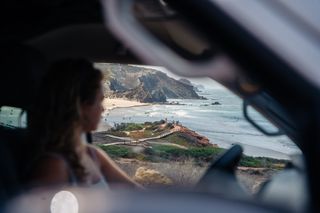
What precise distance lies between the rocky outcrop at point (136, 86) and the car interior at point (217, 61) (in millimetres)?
42

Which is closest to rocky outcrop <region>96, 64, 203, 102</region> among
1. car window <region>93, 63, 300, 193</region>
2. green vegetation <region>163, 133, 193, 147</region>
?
car window <region>93, 63, 300, 193</region>

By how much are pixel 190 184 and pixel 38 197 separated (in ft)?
1.38

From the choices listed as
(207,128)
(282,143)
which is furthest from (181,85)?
(282,143)

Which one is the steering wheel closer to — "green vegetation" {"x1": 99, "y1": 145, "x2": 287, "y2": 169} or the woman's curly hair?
"green vegetation" {"x1": 99, "y1": 145, "x2": 287, "y2": 169}

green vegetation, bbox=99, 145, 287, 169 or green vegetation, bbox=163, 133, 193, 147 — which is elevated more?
green vegetation, bbox=163, 133, 193, 147

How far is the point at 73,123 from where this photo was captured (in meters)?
1.90

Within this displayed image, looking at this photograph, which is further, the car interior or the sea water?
the sea water

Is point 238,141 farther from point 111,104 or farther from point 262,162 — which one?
point 111,104

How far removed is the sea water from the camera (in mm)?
1823

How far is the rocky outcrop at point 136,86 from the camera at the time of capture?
71.1 inches

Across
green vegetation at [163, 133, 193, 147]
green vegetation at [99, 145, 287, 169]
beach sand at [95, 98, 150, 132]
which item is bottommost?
green vegetation at [99, 145, 287, 169]

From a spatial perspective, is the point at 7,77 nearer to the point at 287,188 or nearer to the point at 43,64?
the point at 43,64

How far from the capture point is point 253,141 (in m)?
1.90

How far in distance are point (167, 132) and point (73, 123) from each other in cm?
28
